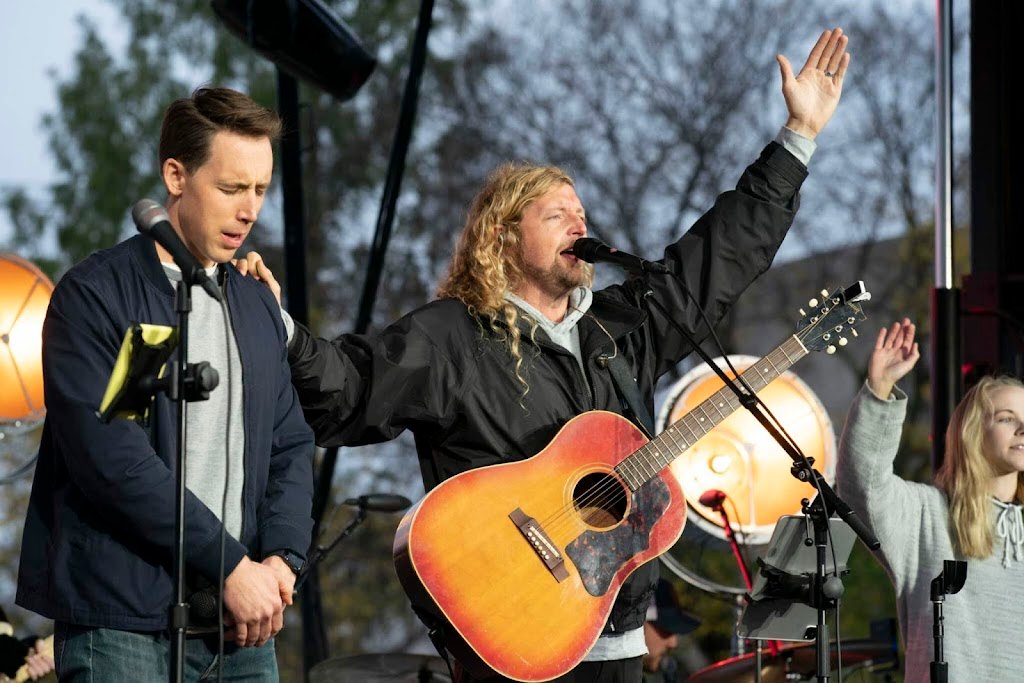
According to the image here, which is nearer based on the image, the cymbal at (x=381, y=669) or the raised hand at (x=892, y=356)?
the raised hand at (x=892, y=356)

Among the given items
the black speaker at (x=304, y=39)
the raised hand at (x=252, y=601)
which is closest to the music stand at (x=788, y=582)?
the raised hand at (x=252, y=601)

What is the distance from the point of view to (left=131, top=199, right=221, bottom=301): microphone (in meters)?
2.69

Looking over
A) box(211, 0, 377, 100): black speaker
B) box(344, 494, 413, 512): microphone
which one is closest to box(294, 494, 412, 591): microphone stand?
box(344, 494, 413, 512): microphone

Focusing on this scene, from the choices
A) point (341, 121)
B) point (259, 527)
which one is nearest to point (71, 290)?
point (259, 527)

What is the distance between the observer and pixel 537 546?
3607 millimetres

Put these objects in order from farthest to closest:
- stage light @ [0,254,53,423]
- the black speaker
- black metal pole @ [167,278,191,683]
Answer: the black speaker < stage light @ [0,254,53,423] < black metal pole @ [167,278,191,683]

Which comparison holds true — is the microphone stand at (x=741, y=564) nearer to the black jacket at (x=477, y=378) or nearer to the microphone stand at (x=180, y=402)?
the black jacket at (x=477, y=378)

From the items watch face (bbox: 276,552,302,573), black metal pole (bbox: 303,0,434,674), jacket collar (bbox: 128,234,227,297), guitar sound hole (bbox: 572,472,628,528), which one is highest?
black metal pole (bbox: 303,0,434,674)

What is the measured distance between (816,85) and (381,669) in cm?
266

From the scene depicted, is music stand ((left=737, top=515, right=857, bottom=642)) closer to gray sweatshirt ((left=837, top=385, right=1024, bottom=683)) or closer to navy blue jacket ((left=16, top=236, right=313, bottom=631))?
gray sweatshirt ((left=837, top=385, right=1024, bottom=683))

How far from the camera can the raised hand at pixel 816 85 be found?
164 inches

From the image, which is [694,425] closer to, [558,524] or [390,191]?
[558,524]

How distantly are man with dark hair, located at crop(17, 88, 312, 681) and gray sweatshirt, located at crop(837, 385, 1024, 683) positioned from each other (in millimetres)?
1809

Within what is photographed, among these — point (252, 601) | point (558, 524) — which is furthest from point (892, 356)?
point (252, 601)
